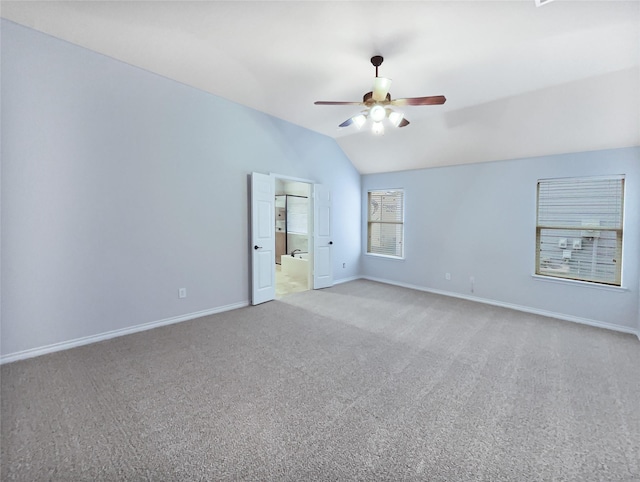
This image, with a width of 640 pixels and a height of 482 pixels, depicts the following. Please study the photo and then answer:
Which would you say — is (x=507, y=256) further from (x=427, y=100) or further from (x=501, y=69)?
(x=427, y=100)

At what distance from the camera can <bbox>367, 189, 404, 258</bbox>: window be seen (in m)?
6.07

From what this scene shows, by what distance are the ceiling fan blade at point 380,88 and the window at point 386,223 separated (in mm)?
3367

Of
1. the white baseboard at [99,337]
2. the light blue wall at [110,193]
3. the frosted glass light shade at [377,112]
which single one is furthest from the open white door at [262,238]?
the frosted glass light shade at [377,112]

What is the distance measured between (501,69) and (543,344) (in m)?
3.04

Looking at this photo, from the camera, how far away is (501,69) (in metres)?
3.06

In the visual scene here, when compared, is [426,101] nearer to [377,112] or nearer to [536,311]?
[377,112]

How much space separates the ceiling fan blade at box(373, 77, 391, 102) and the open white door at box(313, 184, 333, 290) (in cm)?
281

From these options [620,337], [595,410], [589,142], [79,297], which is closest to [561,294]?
[620,337]

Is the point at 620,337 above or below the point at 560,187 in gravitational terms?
below

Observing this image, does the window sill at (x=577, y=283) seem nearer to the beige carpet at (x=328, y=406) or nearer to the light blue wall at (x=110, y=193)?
the beige carpet at (x=328, y=406)

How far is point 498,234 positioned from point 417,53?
318 cm

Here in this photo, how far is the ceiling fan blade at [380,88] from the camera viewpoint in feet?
8.64

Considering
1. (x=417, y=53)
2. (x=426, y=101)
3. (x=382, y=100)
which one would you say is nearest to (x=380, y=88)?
(x=382, y=100)

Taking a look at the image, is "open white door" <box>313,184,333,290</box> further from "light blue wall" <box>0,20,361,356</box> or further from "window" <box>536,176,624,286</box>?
"window" <box>536,176,624,286</box>
